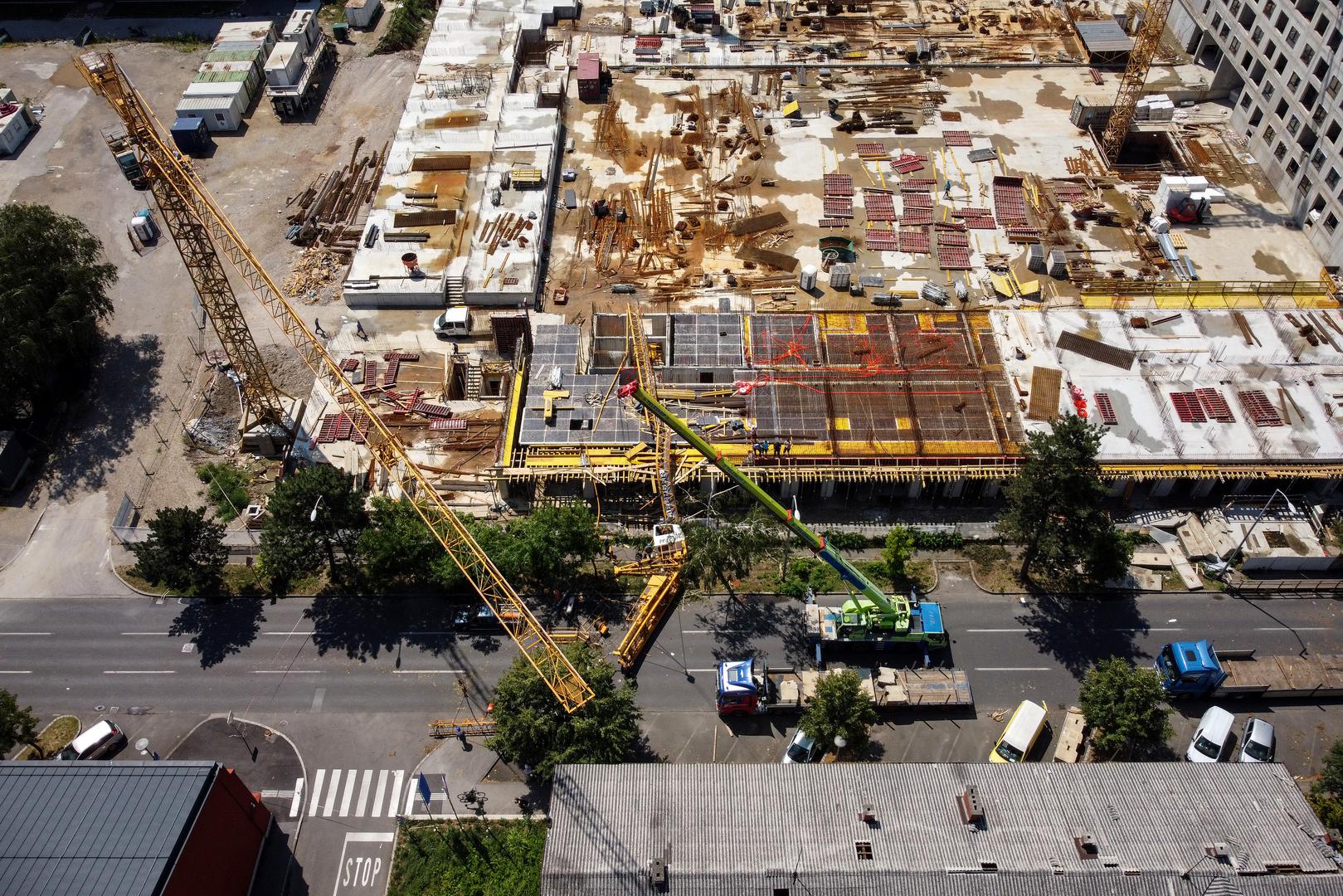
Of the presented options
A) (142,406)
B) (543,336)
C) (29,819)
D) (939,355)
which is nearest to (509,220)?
(543,336)

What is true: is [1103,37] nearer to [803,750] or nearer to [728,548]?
[728,548]

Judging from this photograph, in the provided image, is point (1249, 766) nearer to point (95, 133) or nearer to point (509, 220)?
point (509, 220)

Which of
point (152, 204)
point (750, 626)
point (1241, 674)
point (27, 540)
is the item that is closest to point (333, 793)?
point (750, 626)

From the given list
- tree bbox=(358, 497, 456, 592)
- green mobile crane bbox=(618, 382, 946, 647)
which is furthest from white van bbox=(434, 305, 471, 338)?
green mobile crane bbox=(618, 382, 946, 647)

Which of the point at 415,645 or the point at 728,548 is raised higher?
the point at 728,548

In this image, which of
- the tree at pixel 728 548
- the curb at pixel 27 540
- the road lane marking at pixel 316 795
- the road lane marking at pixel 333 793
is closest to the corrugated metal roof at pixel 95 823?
the road lane marking at pixel 316 795

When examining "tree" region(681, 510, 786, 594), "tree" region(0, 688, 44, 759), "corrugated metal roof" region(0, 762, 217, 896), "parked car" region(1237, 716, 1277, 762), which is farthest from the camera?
"tree" region(681, 510, 786, 594)

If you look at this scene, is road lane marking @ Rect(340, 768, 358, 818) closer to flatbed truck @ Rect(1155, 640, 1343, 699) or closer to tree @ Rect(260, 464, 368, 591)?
tree @ Rect(260, 464, 368, 591)
